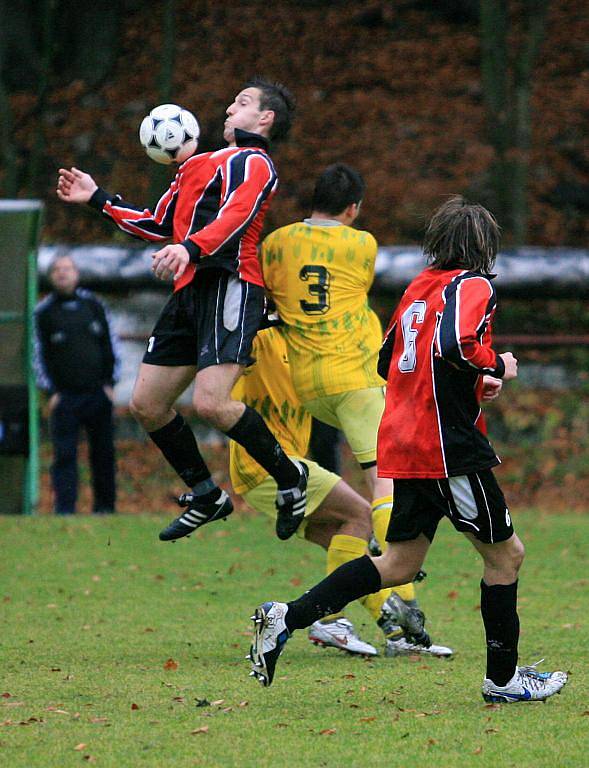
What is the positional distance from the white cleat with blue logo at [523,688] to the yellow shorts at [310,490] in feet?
5.83

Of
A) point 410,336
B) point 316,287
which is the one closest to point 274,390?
point 316,287

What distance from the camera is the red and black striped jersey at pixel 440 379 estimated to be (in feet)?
17.2

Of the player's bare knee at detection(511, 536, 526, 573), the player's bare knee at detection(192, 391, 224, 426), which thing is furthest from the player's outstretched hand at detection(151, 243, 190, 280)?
the player's bare knee at detection(511, 536, 526, 573)

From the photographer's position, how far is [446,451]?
17.5 ft

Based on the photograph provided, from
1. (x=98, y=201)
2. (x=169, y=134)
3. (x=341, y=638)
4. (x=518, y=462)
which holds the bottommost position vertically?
(x=518, y=462)

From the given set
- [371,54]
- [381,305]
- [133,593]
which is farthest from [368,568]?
[371,54]

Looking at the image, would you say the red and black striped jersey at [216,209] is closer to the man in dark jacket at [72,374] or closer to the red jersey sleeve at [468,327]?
the red jersey sleeve at [468,327]

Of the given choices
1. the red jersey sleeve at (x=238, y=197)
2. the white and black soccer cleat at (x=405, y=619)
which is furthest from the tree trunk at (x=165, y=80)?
the white and black soccer cleat at (x=405, y=619)

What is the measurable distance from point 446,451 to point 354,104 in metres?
18.4

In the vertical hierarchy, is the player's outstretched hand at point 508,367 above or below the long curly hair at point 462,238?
below

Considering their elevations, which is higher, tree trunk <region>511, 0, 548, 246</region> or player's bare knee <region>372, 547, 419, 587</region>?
→ tree trunk <region>511, 0, 548, 246</region>

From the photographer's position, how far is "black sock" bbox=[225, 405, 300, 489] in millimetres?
6773

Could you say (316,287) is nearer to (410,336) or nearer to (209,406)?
(209,406)

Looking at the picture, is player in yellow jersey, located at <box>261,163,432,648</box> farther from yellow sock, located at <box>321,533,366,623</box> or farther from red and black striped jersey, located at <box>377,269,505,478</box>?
red and black striped jersey, located at <box>377,269,505,478</box>
